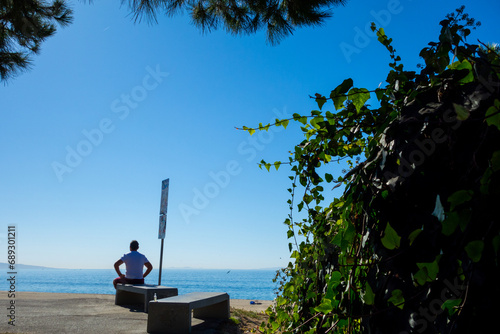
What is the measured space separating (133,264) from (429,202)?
814 centimetres

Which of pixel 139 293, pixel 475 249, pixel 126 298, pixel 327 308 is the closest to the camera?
pixel 475 249

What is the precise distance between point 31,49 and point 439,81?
8.29 metres

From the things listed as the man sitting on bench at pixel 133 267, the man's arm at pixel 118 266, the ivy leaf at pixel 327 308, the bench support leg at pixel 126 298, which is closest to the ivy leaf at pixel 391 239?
the ivy leaf at pixel 327 308

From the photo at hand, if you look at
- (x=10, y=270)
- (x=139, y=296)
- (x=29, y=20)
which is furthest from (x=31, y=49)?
(x=139, y=296)

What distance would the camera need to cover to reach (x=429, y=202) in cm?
91

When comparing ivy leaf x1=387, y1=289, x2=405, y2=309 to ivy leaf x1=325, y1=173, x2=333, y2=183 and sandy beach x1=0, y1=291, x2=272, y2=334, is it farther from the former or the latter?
sandy beach x1=0, y1=291, x2=272, y2=334

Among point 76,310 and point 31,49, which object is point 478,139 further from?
point 31,49

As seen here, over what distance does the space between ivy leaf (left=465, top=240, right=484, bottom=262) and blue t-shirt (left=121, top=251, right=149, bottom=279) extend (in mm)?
8221

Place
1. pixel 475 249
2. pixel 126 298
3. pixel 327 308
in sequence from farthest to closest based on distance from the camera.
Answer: pixel 126 298
pixel 327 308
pixel 475 249

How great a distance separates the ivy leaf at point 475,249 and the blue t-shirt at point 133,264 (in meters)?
8.22

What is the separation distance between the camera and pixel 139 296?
8305 mm

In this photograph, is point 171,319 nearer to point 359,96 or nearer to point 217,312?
point 217,312

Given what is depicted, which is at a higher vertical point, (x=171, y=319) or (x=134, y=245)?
(x=134, y=245)

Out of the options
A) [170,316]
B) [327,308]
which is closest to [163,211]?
[170,316]
